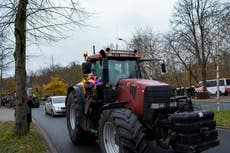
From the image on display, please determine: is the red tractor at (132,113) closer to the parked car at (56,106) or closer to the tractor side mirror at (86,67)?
the tractor side mirror at (86,67)

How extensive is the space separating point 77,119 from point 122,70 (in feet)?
7.04

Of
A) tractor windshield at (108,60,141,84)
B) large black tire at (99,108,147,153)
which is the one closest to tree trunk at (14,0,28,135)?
tractor windshield at (108,60,141,84)

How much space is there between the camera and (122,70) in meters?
7.95

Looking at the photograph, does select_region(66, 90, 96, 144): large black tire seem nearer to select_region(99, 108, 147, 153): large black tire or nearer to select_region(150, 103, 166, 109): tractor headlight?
select_region(99, 108, 147, 153): large black tire

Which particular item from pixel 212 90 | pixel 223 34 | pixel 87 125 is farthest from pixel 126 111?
pixel 212 90

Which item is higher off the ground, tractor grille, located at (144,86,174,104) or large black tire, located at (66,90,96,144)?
tractor grille, located at (144,86,174,104)

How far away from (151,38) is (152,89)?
39.6m

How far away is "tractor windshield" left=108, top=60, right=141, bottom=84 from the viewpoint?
778 centimetres

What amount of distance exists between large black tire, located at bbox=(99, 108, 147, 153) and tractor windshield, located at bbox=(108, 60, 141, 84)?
1317mm

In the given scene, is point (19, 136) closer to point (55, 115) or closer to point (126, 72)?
point (126, 72)

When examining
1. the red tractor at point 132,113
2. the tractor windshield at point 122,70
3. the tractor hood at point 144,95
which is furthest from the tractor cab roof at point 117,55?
the tractor hood at point 144,95

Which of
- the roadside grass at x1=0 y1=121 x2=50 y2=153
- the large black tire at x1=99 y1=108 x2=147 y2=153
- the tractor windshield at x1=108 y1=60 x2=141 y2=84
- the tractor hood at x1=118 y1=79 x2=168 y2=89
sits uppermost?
the tractor windshield at x1=108 y1=60 x2=141 y2=84

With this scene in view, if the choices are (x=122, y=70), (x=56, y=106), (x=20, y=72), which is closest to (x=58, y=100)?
(x=56, y=106)

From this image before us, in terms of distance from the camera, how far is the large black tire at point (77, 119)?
8.73 metres
